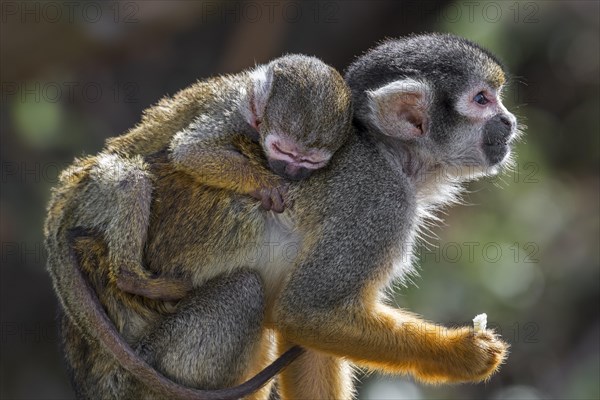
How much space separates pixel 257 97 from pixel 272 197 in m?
0.64

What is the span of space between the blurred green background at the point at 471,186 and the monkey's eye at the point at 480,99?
5.43 meters

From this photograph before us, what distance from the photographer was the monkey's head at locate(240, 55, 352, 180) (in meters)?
5.22

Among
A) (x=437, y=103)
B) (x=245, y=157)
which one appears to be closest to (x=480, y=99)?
(x=437, y=103)

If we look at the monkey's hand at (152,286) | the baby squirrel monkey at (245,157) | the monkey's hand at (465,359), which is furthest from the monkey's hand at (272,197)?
the monkey's hand at (465,359)

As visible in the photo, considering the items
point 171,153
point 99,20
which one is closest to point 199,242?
point 171,153

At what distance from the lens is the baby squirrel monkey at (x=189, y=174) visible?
202 inches

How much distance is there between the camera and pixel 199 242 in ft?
17.4

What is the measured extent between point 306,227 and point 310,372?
124 cm

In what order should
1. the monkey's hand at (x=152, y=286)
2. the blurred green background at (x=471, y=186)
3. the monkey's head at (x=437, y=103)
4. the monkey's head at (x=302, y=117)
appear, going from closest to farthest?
the monkey's hand at (x=152, y=286) < the monkey's head at (x=302, y=117) < the monkey's head at (x=437, y=103) < the blurred green background at (x=471, y=186)

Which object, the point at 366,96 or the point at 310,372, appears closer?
the point at 366,96

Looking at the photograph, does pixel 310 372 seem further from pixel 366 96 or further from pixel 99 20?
pixel 99 20

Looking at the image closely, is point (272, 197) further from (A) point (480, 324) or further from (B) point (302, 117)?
(A) point (480, 324)

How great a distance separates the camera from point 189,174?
5.43 metres

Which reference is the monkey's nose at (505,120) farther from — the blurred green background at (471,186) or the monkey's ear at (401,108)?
the blurred green background at (471,186)
